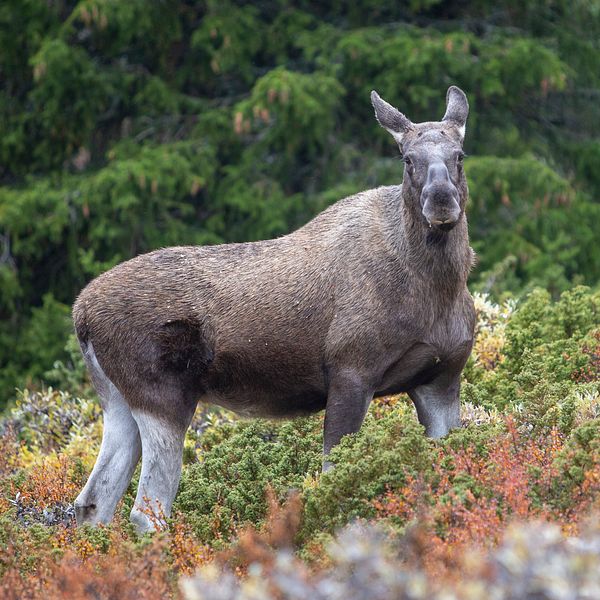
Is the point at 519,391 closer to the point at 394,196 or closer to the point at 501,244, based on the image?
the point at 394,196

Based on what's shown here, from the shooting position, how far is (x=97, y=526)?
764 cm

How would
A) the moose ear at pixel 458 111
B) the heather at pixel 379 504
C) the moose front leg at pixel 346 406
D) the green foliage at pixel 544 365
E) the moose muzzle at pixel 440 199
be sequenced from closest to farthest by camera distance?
the heather at pixel 379 504, the moose muzzle at pixel 440 199, the moose front leg at pixel 346 406, the moose ear at pixel 458 111, the green foliage at pixel 544 365

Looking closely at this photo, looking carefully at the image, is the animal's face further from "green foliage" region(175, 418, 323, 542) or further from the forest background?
the forest background

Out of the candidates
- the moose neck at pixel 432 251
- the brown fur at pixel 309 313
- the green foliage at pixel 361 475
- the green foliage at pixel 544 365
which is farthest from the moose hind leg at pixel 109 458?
the green foliage at pixel 544 365

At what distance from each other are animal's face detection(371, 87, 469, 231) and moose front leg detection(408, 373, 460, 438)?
1045mm

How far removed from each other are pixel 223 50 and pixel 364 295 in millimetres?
10285

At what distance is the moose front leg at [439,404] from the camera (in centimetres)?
773

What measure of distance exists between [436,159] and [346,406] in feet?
5.24

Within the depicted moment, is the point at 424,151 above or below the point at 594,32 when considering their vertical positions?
above

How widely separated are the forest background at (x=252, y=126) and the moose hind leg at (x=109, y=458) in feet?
25.4

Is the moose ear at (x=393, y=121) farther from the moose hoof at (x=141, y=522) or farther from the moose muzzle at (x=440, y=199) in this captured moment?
the moose hoof at (x=141, y=522)

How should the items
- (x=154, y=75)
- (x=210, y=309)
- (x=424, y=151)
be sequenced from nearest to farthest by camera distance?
(x=424, y=151), (x=210, y=309), (x=154, y=75)

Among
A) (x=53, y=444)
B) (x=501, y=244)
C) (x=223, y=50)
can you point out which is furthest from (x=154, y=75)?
(x=53, y=444)

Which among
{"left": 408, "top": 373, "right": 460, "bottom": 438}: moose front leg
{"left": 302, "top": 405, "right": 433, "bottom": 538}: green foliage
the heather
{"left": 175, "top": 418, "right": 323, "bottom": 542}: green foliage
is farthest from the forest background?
{"left": 302, "top": 405, "right": 433, "bottom": 538}: green foliage
